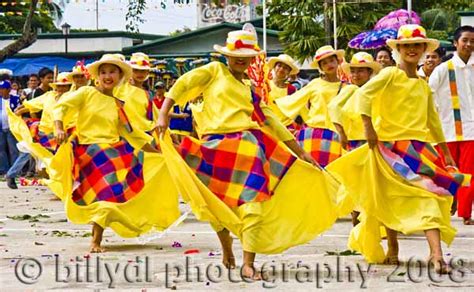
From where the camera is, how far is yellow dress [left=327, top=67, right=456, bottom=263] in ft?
28.3

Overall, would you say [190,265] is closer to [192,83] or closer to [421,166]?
[192,83]

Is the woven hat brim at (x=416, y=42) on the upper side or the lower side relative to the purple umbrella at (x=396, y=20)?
upper

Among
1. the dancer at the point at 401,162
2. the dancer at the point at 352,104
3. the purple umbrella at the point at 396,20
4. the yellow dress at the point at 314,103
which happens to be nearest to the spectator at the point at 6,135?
the purple umbrella at the point at 396,20

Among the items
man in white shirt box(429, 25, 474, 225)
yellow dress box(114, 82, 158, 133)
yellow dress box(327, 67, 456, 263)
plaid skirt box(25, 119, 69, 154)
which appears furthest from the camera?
plaid skirt box(25, 119, 69, 154)

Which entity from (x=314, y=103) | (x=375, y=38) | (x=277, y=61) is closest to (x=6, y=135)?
(x=375, y=38)

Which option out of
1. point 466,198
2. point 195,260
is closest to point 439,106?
point 466,198

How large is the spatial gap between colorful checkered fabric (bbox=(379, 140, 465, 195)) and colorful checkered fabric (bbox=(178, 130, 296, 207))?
800mm

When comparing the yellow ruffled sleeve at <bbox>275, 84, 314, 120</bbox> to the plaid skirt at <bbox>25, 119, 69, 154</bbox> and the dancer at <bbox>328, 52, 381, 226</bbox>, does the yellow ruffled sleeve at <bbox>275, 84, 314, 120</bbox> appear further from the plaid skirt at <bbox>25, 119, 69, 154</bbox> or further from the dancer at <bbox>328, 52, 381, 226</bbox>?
the plaid skirt at <bbox>25, 119, 69, 154</bbox>

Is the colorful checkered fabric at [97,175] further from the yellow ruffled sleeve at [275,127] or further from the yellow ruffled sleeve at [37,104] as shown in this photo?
the yellow ruffled sleeve at [37,104]

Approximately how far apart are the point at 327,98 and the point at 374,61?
146 centimetres

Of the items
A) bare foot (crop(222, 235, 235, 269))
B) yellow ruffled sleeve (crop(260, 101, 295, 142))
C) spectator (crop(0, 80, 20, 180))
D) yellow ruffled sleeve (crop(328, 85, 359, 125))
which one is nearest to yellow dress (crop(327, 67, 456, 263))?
yellow ruffled sleeve (crop(260, 101, 295, 142))

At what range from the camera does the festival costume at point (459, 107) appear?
11.9 meters

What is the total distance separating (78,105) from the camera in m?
10.6

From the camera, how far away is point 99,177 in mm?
10734
